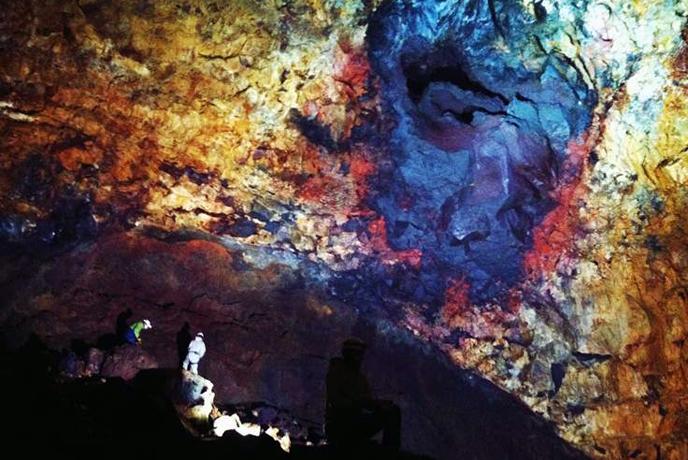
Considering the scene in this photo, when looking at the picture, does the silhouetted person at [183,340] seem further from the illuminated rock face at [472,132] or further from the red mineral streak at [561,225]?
the red mineral streak at [561,225]

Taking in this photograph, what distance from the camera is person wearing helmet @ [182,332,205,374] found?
25.1 ft

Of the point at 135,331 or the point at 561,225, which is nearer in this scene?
the point at 135,331

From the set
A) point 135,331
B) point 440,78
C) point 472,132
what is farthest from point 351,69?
point 135,331

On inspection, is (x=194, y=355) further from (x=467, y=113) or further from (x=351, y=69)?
(x=467, y=113)

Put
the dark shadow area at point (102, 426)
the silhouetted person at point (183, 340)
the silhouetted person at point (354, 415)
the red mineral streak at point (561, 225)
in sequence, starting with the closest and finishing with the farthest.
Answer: the dark shadow area at point (102, 426) < the silhouetted person at point (354, 415) < the red mineral streak at point (561, 225) < the silhouetted person at point (183, 340)

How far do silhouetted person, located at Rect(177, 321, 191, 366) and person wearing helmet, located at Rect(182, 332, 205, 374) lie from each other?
0.37m

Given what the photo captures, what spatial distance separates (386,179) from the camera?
28.1 ft

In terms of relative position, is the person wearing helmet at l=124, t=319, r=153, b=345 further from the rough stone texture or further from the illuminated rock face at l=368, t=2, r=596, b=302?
the illuminated rock face at l=368, t=2, r=596, b=302

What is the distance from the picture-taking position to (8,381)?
4.38 metres

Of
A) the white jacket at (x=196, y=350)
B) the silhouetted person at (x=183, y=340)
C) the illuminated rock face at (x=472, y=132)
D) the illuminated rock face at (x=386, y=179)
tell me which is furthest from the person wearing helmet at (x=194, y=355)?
the illuminated rock face at (x=472, y=132)

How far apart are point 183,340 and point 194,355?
25.7 inches

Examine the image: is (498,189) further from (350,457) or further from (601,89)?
(350,457)

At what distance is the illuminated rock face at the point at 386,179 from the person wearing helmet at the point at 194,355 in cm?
50

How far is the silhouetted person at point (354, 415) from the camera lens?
418cm
